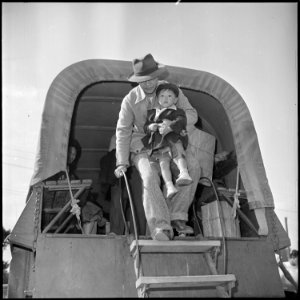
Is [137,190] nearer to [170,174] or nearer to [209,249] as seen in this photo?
[170,174]

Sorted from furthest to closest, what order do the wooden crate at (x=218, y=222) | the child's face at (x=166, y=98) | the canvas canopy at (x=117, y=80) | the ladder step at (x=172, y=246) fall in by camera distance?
the wooden crate at (x=218, y=222) → the canvas canopy at (x=117, y=80) → the child's face at (x=166, y=98) → the ladder step at (x=172, y=246)

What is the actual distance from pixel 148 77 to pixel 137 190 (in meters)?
1.25

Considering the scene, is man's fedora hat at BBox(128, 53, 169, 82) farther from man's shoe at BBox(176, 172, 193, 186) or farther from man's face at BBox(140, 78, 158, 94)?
man's shoe at BBox(176, 172, 193, 186)

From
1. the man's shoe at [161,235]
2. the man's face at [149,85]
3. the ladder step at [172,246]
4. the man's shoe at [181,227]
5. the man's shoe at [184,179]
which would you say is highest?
the man's face at [149,85]

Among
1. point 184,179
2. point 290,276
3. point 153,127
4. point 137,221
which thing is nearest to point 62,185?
point 137,221

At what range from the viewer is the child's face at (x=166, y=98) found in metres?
3.95

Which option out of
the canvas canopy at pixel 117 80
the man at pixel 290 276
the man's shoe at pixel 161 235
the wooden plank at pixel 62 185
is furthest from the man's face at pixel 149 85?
the man at pixel 290 276

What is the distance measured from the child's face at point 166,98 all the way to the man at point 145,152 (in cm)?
18

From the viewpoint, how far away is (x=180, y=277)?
314 centimetres

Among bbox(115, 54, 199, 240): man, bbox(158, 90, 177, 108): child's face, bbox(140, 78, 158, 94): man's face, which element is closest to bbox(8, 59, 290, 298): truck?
bbox(115, 54, 199, 240): man

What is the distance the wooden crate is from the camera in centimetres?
456

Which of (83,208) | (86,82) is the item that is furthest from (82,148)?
(86,82)

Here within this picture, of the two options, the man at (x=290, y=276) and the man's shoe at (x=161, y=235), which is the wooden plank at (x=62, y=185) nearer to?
the man's shoe at (x=161, y=235)

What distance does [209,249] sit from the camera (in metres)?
3.67
